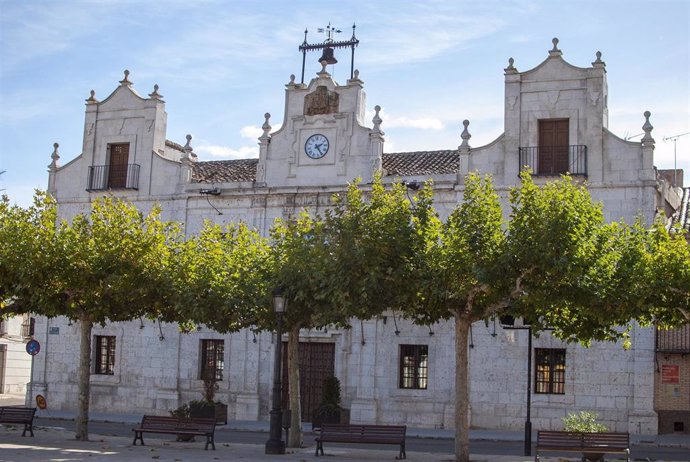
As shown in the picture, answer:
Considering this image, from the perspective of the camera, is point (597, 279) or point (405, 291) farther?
point (405, 291)

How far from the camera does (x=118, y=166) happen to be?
35.9 meters

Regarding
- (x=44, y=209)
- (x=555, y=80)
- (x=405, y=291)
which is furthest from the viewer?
(x=555, y=80)

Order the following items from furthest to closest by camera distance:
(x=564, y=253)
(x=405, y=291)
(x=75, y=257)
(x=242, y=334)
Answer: (x=242, y=334), (x=75, y=257), (x=405, y=291), (x=564, y=253)

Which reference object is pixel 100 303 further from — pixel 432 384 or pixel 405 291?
pixel 432 384

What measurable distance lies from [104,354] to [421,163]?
537 inches

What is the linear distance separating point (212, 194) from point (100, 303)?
1159cm

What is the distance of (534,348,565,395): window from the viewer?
95.8ft

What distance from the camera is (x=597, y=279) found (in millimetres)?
18344

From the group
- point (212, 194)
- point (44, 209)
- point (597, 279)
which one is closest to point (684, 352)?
point (597, 279)

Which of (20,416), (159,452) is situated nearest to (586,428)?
(159,452)

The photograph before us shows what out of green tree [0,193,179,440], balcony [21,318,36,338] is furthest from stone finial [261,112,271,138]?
balcony [21,318,36,338]

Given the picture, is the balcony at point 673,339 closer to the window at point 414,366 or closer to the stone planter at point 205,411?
the window at point 414,366

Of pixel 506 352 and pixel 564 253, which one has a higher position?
pixel 564 253

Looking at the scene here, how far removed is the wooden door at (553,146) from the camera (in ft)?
97.3
